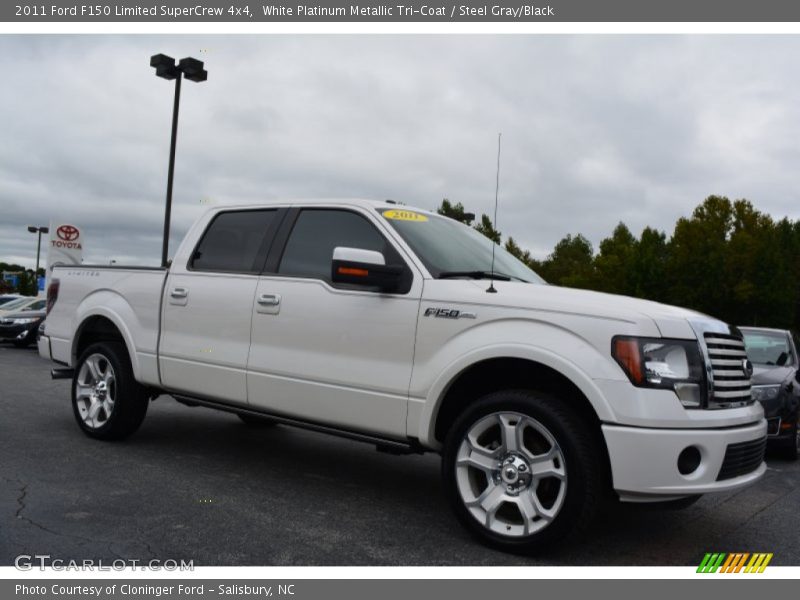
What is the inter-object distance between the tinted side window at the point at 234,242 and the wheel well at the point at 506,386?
1776 mm

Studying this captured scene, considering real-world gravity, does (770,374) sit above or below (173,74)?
below

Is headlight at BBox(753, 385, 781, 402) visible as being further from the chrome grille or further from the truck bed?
the truck bed

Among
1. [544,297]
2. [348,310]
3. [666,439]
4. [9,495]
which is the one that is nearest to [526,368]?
[544,297]

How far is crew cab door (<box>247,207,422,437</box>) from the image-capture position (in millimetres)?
4391

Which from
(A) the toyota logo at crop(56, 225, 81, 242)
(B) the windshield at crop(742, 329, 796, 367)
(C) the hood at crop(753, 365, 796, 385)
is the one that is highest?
(A) the toyota logo at crop(56, 225, 81, 242)

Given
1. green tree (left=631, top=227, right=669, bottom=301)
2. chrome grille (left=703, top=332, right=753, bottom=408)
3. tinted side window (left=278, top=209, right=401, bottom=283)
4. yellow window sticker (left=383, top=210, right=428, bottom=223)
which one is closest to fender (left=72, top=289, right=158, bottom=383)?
tinted side window (left=278, top=209, right=401, bottom=283)

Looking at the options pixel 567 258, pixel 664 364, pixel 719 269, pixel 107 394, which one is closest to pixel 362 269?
pixel 664 364

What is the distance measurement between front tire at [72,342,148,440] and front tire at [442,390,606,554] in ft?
10.2

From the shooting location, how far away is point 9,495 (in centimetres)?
458

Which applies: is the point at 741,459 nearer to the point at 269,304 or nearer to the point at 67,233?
the point at 269,304

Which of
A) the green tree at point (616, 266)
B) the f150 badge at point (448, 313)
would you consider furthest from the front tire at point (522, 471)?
the green tree at point (616, 266)

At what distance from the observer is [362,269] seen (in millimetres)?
4270

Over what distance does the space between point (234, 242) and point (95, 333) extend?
6.19ft

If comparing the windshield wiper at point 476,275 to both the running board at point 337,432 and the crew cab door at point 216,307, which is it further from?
the crew cab door at point 216,307
